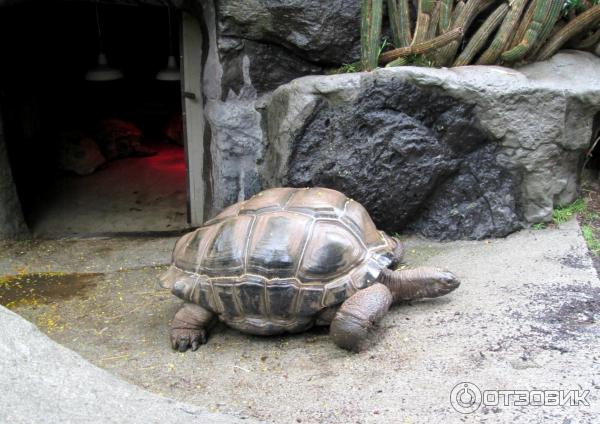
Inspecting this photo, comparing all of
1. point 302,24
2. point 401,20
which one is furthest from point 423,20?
point 302,24

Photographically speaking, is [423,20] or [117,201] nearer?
[423,20]

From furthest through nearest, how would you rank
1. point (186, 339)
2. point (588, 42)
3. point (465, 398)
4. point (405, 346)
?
point (588, 42) → point (186, 339) → point (405, 346) → point (465, 398)

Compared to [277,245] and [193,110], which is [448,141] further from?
[193,110]

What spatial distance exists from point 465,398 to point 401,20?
3.55 m

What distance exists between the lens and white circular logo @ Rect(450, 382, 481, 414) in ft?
8.64

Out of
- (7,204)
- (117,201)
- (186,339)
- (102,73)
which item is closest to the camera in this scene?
(186,339)

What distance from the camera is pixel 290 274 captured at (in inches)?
142

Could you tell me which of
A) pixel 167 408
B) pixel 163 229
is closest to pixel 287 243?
pixel 167 408

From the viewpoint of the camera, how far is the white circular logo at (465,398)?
8.64ft

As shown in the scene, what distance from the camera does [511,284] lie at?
12.7ft

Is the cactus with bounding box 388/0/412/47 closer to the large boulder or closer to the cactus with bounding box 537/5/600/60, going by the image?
the large boulder

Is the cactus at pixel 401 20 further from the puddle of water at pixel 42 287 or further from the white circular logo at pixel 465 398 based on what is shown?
the puddle of water at pixel 42 287

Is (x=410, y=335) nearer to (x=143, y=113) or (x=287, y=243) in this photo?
(x=287, y=243)

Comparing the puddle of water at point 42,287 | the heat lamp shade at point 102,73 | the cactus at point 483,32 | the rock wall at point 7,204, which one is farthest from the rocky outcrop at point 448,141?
the heat lamp shade at point 102,73
